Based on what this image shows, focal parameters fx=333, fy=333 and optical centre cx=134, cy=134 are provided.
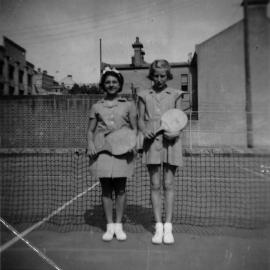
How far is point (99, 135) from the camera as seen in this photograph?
11.8 ft

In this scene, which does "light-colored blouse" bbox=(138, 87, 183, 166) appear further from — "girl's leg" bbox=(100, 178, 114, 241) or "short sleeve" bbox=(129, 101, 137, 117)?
"girl's leg" bbox=(100, 178, 114, 241)

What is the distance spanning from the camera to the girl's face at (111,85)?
3605mm

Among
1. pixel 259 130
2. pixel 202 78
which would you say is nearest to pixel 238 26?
pixel 202 78

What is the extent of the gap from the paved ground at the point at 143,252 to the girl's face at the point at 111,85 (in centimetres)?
159

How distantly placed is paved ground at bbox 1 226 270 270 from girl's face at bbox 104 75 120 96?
1.59 m

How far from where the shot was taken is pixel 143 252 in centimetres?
312

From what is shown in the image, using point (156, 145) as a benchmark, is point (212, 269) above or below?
below

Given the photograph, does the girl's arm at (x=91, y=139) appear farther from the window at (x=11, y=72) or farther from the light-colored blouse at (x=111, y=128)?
the window at (x=11, y=72)

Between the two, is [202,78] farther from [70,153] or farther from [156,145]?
[156,145]

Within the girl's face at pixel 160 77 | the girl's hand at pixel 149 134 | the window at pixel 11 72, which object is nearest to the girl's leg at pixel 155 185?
the girl's hand at pixel 149 134

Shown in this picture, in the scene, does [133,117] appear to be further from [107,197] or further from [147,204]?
[147,204]

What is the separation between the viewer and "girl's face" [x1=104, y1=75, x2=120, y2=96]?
3.61 meters

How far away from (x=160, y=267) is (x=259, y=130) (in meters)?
15.3

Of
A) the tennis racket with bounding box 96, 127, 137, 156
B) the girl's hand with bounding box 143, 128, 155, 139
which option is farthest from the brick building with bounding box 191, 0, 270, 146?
the tennis racket with bounding box 96, 127, 137, 156
